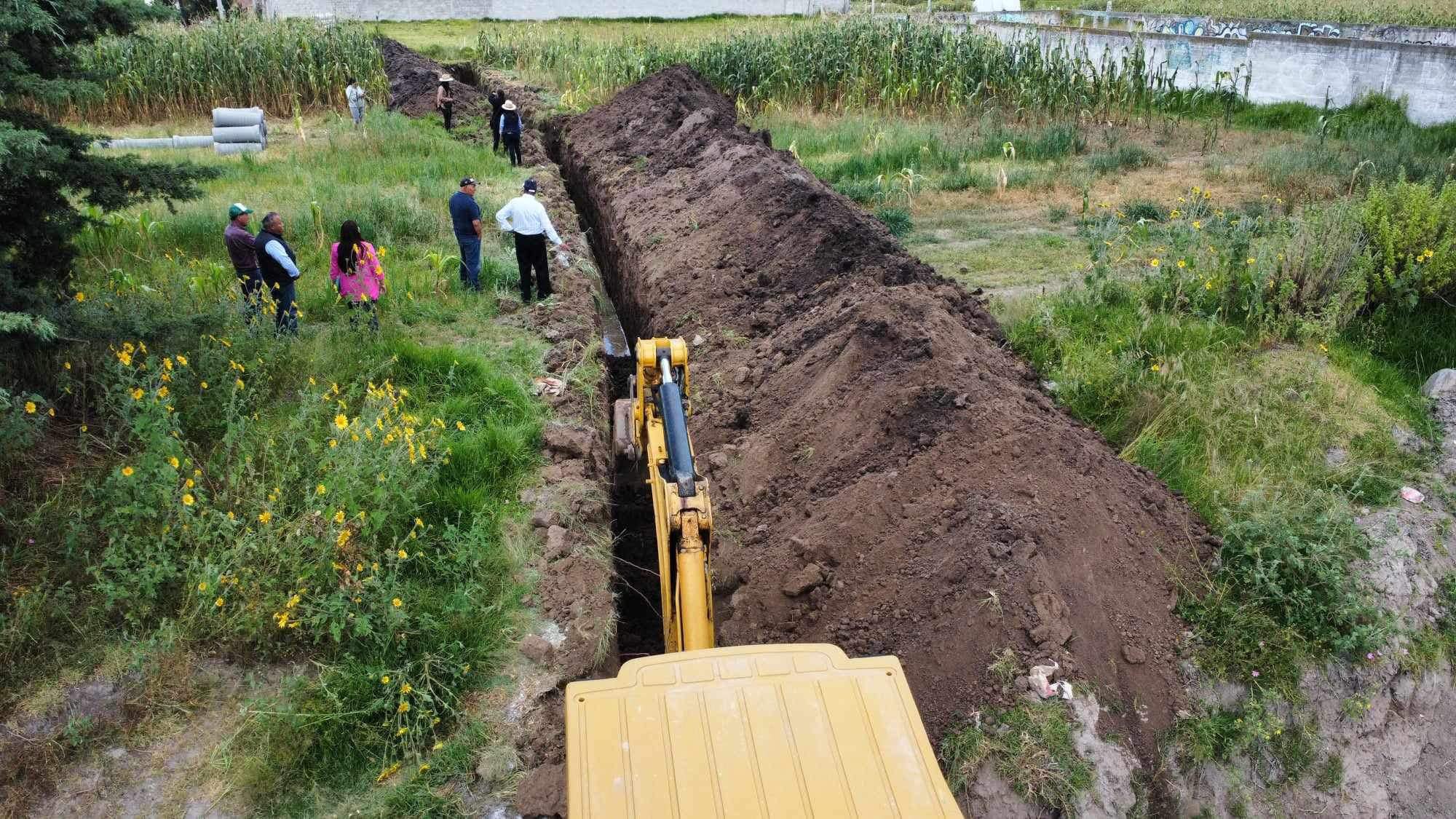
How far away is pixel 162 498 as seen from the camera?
5414mm

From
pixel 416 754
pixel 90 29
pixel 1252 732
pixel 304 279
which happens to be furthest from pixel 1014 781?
pixel 304 279

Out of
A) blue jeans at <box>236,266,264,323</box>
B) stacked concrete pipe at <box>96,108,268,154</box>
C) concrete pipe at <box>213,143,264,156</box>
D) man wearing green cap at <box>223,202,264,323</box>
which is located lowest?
blue jeans at <box>236,266,264,323</box>

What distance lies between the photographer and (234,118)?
→ 51.1ft

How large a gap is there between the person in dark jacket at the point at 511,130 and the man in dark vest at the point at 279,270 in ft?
22.9

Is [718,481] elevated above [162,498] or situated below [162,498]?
Answer: below

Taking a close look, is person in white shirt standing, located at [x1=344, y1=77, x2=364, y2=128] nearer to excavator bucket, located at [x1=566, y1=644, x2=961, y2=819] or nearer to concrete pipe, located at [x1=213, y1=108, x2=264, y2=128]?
concrete pipe, located at [x1=213, y1=108, x2=264, y2=128]

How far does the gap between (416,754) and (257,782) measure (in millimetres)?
710

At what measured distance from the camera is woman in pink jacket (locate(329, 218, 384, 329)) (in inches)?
341

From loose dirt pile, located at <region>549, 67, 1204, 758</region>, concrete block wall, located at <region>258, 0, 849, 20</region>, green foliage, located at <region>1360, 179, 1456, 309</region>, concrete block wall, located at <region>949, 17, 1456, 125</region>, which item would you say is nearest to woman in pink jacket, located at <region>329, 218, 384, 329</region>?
loose dirt pile, located at <region>549, 67, 1204, 758</region>

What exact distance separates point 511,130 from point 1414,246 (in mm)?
12106

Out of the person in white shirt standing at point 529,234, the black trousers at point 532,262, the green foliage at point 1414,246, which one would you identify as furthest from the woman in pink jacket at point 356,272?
the green foliage at point 1414,246

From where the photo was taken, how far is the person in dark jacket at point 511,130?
14.6m

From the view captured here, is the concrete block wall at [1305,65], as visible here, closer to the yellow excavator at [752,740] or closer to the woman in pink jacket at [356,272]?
the woman in pink jacket at [356,272]

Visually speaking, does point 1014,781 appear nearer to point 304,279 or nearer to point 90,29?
point 90,29
